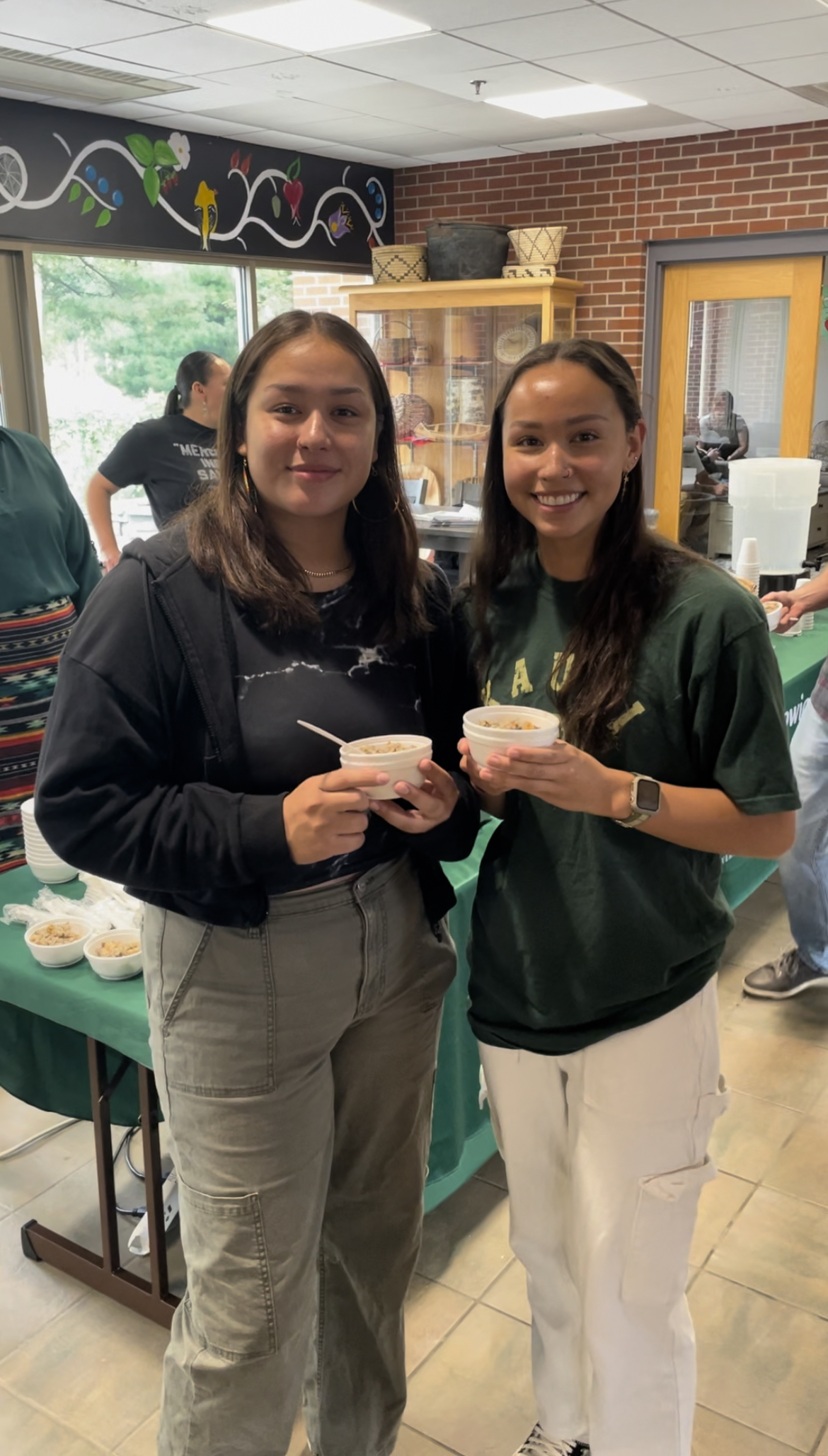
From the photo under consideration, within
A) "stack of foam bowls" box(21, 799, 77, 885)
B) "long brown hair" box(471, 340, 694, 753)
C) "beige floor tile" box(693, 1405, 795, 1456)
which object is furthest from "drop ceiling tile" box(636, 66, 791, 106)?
"beige floor tile" box(693, 1405, 795, 1456)

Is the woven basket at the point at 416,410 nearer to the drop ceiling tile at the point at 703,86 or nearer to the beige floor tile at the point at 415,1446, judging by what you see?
the drop ceiling tile at the point at 703,86

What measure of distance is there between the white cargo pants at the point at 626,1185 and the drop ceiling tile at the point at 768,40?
12.3 feet

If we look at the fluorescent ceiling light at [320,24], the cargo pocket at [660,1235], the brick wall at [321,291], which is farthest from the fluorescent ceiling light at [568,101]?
the cargo pocket at [660,1235]

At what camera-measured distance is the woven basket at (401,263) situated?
6.56 meters

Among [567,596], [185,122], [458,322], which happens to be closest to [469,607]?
[567,596]

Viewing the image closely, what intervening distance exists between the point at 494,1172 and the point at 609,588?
165 cm

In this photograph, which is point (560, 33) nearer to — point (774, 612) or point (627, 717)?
point (774, 612)

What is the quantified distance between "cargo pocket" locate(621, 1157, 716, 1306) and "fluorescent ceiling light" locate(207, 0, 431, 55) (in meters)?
3.60

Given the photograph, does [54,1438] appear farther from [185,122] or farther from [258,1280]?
[185,122]

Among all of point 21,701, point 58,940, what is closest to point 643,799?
point 58,940

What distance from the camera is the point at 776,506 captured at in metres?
3.79

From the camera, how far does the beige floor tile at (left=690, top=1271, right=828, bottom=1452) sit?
1.91 metres

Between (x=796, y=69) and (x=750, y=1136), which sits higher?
(x=796, y=69)

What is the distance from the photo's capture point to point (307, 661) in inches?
53.1
